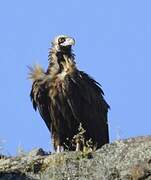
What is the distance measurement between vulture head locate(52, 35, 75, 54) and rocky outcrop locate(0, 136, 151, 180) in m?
4.94

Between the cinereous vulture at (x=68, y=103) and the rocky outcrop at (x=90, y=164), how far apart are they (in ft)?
11.2

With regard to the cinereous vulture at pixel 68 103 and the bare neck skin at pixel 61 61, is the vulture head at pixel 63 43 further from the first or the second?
the cinereous vulture at pixel 68 103

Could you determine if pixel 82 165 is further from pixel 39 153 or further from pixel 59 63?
pixel 59 63

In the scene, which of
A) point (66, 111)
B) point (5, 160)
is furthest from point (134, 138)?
point (66, 111)

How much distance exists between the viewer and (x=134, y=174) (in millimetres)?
9812

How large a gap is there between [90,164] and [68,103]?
164 inches

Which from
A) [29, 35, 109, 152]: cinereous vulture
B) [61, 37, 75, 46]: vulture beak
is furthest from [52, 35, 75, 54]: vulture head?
[29, 35, 109, 152]: cinereous vulture

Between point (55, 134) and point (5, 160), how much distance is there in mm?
3676

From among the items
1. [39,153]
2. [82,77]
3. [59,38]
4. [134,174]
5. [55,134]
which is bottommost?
[134,174]

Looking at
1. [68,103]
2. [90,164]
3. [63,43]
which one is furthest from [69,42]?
[90,164]

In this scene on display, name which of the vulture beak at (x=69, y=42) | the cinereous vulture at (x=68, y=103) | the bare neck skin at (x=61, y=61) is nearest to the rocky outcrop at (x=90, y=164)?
the cinereous vulture at (x=68, y=103)

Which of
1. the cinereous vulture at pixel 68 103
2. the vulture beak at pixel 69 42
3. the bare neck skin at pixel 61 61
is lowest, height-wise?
the cinereous vulture at pixel 68 103

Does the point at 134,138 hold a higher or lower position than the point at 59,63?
lower

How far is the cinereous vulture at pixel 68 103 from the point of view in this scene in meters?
14.6
